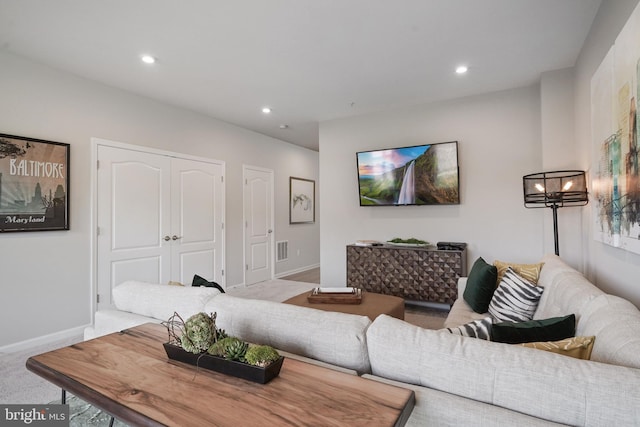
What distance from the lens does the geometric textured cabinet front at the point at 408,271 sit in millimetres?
3715

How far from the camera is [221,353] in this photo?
43.6 inches

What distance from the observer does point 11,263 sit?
113 inches

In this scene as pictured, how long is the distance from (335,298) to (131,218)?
263cm

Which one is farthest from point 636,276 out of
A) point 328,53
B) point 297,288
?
point 297,288

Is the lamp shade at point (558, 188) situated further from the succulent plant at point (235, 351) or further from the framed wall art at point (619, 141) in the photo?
the succulent plant at point (235, 351)

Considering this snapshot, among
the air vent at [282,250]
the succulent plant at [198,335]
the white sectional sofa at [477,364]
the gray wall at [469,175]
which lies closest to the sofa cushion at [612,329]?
the white sectional sofa at [477,364]

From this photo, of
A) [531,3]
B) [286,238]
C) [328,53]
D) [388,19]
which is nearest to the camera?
[531,3]

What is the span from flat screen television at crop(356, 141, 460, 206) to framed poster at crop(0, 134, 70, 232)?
11.3 ft

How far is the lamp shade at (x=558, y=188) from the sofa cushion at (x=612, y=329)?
69.4 inches

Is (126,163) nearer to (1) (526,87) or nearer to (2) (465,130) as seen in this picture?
(2) (465,130)

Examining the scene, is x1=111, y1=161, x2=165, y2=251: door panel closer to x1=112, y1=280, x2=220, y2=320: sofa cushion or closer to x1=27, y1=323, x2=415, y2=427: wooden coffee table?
x1=112, y1=280, x2=220, y2=320: sofa cushion

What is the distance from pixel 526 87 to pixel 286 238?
4453mm

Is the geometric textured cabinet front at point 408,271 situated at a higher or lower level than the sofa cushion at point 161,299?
lower

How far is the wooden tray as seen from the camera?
281 centimetres
